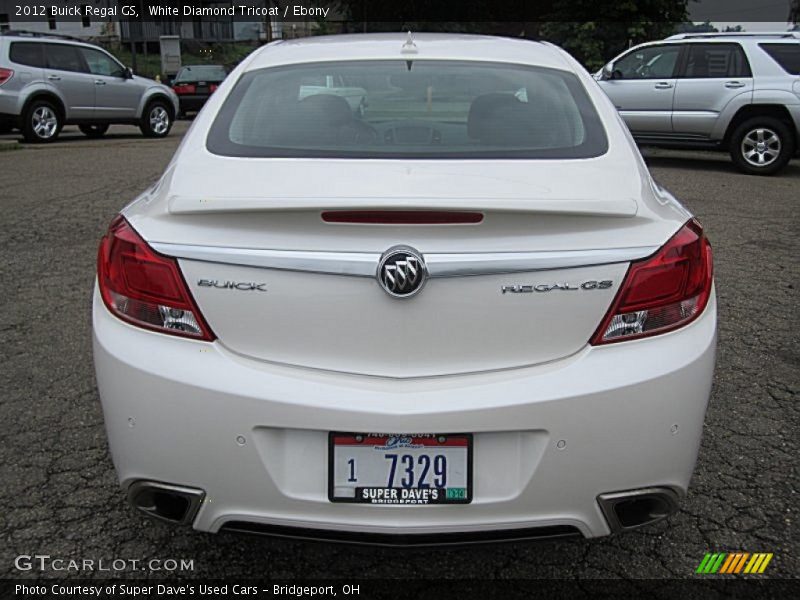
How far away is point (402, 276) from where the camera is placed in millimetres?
1903

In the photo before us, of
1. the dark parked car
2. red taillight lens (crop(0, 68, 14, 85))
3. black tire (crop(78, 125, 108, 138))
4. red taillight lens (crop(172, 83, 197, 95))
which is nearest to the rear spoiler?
red taillight lens (crop(0, 68, 14, 85))

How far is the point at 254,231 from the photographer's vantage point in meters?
1.99

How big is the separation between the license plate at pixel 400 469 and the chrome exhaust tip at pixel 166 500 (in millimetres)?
378

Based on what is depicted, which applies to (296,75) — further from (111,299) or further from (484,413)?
(484,413)

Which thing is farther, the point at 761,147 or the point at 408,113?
the point at 761,147

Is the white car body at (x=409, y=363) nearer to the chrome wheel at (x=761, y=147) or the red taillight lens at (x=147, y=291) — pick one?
the red taillight lens at (x=147, y=291)

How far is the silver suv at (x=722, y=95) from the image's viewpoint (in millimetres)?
10531

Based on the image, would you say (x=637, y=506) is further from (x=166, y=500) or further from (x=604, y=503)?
(x=166, y=500)

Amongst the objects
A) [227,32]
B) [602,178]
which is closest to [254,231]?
[602,178]

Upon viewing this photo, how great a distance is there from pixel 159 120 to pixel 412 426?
1611 centimetres

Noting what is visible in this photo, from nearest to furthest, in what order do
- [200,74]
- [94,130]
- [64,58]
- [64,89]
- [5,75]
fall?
[5,75] < [64,89] < [64,58] < [94,130] < [200,74]

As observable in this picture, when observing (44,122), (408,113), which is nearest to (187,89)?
(44,122)

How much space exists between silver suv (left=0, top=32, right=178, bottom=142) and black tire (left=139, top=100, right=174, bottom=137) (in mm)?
21

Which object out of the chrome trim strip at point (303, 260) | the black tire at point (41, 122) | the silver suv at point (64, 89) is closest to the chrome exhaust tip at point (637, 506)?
the chrome trim strip at point (303, 260)
